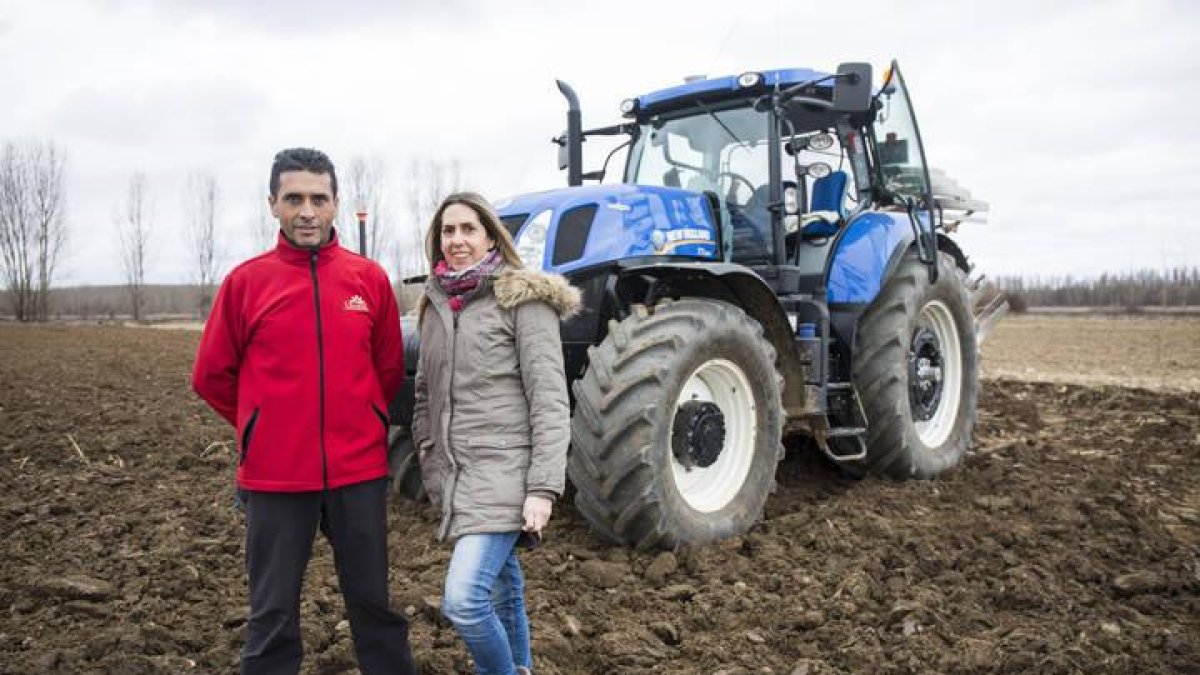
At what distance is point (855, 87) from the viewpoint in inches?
185

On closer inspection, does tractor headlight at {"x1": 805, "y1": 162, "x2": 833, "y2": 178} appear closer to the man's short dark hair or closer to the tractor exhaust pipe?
the tractor exhaust pipe

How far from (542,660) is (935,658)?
144cm

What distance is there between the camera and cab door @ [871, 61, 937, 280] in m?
6.06

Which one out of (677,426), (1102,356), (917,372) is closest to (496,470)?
(677,426)

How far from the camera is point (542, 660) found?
129 inches

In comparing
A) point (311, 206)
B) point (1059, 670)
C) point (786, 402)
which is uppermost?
point (311, 206)

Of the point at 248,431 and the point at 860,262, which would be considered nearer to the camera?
the point at 248,431

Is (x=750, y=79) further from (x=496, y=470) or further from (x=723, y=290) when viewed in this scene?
(x=496, y=470)

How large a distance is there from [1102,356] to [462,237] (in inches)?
726

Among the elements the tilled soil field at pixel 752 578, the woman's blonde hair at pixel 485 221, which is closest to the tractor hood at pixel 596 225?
the tilled soil field at pixel 752 578

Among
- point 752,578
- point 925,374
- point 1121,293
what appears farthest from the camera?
point 1121,293

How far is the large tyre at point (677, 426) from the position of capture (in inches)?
153

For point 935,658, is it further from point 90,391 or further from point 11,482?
point 90,391

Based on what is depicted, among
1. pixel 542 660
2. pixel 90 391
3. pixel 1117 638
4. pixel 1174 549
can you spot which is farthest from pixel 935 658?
pixel 90 391
